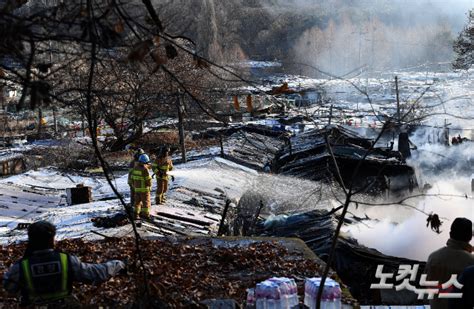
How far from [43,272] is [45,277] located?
0.18 ft

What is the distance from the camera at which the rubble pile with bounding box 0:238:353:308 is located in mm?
6773

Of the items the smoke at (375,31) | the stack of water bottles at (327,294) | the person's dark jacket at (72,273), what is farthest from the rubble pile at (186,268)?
the smoke at (375,31)

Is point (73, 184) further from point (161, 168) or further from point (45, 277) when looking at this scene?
point (45, 277)

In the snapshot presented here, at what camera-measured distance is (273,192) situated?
752 inches

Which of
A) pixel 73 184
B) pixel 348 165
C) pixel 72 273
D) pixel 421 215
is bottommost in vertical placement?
pixel 421 215

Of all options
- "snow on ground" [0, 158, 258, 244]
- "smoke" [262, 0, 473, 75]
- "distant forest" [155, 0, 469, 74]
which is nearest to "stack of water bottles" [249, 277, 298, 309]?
"snow on ground" [0, 158, 258, 244]

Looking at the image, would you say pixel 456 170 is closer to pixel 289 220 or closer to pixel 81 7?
pixel 289 220

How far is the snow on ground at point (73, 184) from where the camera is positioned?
1304cm

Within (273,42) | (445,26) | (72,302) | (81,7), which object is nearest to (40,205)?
(72,302)

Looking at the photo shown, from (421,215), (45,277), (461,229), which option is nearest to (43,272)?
(45,277)

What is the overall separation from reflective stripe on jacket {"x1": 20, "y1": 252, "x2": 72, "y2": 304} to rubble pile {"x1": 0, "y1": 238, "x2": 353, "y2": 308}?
0.89 meters

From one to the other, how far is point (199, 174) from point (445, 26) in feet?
303

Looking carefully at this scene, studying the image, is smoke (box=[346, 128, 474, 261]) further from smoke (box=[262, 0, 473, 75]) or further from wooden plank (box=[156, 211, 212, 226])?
smoke (box=[262, 0, 473, 75])

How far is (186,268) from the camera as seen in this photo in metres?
8.08
